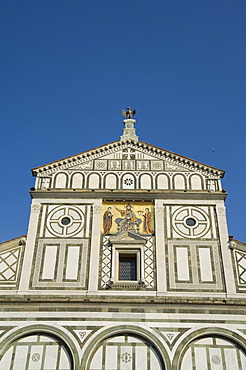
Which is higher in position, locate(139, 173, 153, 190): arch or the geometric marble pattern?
locate(139, 173, 153, 190): arch

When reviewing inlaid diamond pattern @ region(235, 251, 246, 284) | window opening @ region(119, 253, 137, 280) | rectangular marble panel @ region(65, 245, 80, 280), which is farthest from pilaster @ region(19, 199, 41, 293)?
inlaid diamond pattern @ region(235, 251, 246, 284)

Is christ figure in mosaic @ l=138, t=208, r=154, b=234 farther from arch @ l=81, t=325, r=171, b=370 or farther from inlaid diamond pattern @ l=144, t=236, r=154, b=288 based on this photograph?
arch @ l=81, t=325, r=171, b=370

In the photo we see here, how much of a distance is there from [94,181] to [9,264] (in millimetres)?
4432

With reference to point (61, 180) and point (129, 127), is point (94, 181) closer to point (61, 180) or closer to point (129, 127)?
point (61, 180)

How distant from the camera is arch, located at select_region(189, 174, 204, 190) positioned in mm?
17547

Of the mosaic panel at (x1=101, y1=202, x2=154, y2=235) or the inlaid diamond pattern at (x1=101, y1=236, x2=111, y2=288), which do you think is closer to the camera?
the inlaid diamond pattern at (x1=101, y1=236, x2=111, y2=288)

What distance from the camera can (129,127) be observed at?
64.8 ft

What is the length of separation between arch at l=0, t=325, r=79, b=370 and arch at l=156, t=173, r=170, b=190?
6458mm

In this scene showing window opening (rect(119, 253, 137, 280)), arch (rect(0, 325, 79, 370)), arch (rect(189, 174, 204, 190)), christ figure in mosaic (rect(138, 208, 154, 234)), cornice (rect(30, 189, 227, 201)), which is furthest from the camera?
arch (rect(189, 174, 204, 190))

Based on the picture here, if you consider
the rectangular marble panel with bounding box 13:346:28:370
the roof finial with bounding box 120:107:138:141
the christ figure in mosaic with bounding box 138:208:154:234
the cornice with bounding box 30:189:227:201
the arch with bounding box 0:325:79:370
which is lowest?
the rectangular marble panel with bounding box 13:346:28:370

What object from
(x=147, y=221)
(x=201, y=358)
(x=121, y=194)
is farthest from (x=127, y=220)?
(x=201, y=358)

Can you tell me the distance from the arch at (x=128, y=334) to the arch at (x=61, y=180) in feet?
19.1

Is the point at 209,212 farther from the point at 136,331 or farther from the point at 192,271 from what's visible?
the point at 136,331

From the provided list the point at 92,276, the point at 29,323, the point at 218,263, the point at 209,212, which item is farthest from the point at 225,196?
the point at 29,323
